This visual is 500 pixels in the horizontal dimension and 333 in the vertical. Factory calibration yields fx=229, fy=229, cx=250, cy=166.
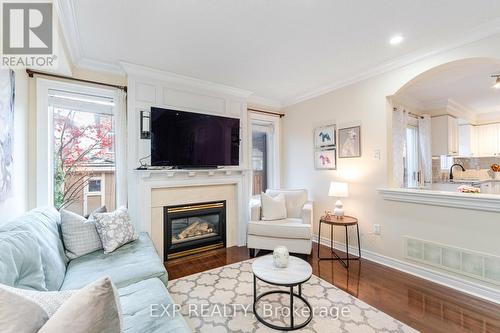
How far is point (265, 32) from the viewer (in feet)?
6.98

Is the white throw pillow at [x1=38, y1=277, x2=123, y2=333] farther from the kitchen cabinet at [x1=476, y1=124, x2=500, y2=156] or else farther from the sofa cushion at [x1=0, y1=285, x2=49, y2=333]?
the kitchen cabinet at [x1=476, y1=124, x2=500, y2=156]

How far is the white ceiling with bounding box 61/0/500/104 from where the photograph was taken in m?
1.80

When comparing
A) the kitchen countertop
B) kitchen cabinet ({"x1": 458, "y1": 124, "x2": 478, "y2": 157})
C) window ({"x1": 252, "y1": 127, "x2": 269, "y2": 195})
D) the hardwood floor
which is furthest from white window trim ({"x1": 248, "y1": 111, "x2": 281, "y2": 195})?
kitchen cabinet ({"x1": 458, "y1": 124, "x2": 478, "y2": 157})

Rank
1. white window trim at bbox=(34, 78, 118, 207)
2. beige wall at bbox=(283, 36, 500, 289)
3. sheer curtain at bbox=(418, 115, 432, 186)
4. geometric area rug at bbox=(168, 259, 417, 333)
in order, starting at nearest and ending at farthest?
geometric area rug at bbox=(168, 259, 417, 333) < beige wall at bbox=(283, 36, 500, 289) < white window trim at bbox=(34, 78, 118, 207) < sheer curtain at bbox=(418, 115, 432, 186)

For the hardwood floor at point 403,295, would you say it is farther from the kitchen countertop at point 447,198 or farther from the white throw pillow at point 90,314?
the white throw pillow at point 90,314

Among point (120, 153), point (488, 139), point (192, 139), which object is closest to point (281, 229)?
point (192, 139)

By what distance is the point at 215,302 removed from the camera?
2059 mm

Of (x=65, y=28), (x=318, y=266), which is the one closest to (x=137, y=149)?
(x=65, y=28)

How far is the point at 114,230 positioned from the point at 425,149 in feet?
16.5

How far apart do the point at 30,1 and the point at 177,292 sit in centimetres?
263

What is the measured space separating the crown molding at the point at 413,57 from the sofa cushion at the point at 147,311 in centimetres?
326

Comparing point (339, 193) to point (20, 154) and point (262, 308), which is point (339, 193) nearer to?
point (262, 308)

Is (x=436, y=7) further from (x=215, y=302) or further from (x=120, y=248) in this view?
(x=120, y=248)

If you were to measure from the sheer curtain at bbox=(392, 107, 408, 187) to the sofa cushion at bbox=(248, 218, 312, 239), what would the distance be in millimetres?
1343
